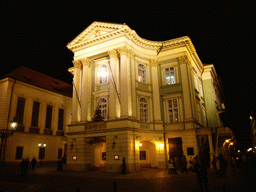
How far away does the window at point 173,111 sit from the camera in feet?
84.4

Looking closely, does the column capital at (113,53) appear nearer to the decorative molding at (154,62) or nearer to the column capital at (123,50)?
the column capital at (123,50)

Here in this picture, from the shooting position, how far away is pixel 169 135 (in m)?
25.1

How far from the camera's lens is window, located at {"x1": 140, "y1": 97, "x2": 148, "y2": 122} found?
25.2m

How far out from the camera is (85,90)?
26219 millimetres

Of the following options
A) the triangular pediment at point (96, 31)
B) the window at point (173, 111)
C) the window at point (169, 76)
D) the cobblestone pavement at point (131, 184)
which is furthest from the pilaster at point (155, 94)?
the cobblestone pavement at point (131, 184)

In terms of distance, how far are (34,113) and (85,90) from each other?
46.8 ft

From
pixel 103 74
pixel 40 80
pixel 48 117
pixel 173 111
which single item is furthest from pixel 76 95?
pixel 40 80

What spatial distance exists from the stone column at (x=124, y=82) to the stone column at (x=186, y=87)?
23.1ft

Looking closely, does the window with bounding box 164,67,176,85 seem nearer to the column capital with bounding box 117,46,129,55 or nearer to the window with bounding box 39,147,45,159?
the column capital with bounding box 117,46,129,55

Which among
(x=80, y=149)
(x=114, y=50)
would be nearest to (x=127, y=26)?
(x=114, y=50)

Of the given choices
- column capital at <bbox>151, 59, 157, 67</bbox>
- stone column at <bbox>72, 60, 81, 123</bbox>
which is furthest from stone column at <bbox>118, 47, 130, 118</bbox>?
stone column at <bbox>72, 60, 81, 123</bbox>

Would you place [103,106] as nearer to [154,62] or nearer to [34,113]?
[154,62]

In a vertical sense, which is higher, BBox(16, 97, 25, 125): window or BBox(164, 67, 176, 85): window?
BBox(164, 67, 176, 85): window

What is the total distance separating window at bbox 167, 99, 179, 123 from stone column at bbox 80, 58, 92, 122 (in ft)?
32.9
